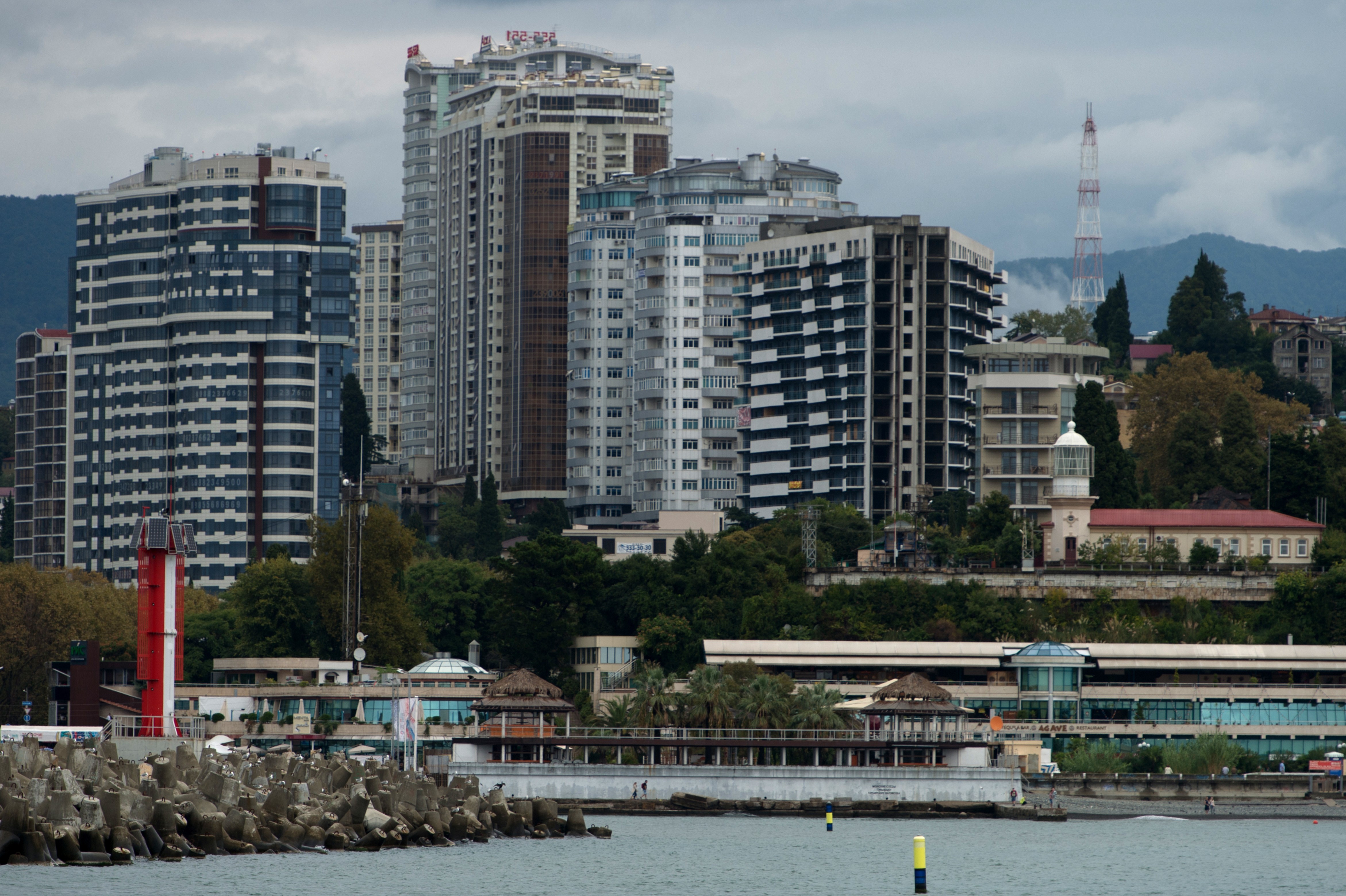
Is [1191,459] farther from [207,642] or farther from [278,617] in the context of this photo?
[207,642]

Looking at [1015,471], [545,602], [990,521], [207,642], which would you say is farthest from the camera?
[1015,471]

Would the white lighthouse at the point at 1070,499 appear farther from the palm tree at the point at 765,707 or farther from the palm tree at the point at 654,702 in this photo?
the palm tree at the point at 765,707

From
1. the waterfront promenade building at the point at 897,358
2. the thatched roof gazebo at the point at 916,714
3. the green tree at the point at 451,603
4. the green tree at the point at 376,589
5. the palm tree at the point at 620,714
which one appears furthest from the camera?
the waterfront promenade building at the point at 897,358

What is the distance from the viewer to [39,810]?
70.7 metres

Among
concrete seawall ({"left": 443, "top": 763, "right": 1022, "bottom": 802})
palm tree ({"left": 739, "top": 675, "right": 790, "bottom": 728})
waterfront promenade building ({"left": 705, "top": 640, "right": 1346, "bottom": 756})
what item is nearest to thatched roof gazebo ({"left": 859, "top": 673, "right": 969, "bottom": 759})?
concrete seawall ({"left": 443, "top": 763, "right": 1022, "bottom": 802})

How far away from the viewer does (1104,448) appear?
158 meters

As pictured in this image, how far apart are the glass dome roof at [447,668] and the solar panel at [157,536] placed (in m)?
31.6

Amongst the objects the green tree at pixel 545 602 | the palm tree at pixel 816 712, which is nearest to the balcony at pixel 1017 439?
the green tree at pixel 545 602

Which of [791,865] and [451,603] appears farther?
[451,603]

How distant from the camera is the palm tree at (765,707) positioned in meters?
114

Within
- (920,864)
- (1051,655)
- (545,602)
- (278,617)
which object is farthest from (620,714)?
(920,864)

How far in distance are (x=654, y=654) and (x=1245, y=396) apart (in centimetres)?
6088

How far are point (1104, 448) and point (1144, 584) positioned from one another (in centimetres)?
1587

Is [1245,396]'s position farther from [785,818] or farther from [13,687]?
[13,687]
